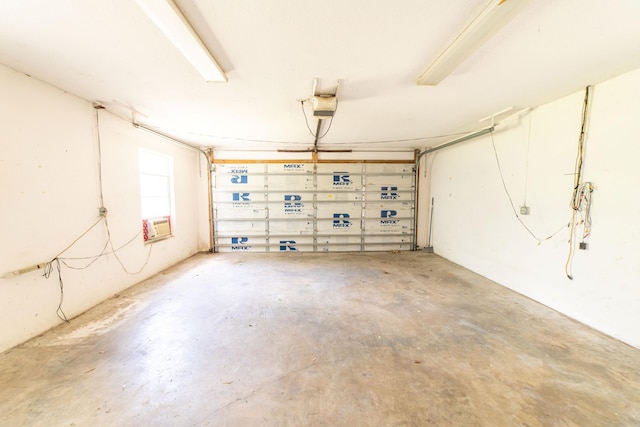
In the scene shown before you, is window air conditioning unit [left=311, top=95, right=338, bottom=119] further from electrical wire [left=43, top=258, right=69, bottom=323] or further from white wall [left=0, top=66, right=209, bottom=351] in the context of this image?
electrical wire [left=43, top=258, right=69, bottom=323]

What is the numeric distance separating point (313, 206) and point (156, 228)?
3154mm

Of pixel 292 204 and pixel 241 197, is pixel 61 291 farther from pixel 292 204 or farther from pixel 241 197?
pixel 292 204

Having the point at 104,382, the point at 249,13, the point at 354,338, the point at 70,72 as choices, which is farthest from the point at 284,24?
the point at 104,382

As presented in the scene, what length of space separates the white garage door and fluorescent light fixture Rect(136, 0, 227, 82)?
3.47 m

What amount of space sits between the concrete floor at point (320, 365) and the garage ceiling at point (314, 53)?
8.06ft

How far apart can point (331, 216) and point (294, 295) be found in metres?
2.75

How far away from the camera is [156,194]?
4242 millimetres

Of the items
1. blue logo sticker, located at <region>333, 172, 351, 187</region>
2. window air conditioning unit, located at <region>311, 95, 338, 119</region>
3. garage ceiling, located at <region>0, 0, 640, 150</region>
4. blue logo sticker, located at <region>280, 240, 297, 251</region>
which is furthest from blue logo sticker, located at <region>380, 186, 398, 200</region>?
window air conditioning unit, located at <region>311, 95, 338, 119</region>

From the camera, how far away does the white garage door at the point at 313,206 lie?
17.9 feet

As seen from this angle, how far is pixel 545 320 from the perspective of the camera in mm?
2488

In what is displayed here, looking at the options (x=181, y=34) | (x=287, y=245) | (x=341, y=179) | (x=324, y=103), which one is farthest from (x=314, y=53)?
(x=287, y=245)

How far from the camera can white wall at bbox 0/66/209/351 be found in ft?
6.56

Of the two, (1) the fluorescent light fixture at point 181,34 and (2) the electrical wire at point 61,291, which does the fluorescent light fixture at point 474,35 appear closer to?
(1) the fluorescent light fixture at point 181,34

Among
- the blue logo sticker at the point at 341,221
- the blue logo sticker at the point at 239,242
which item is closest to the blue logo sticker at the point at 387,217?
the blue logo sticker at the point at 341,221
